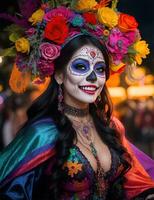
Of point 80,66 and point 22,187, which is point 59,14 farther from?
point 22,187

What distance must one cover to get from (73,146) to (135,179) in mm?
574

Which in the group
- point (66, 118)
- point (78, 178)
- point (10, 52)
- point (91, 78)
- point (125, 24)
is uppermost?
point (125, 24)

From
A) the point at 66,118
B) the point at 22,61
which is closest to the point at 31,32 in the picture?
the point at 22,61

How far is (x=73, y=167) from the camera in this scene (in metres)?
4.05

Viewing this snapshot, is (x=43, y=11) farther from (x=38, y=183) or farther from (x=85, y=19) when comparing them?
(x=38, y=183)

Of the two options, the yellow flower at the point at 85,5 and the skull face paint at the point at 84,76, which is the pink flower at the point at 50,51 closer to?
the skull face paint at the point at 84,76

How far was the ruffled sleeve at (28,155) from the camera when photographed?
4.06 metres

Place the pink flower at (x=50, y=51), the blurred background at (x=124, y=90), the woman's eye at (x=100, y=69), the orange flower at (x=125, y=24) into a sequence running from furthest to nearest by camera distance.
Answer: the blurred background at (x=124, y=90) → the orange flower at (x=125, y=24) → the woman's eye at (x=100, y=69) → the pink flower at (x=50, y=51)

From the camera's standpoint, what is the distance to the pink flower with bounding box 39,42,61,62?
4137 mm

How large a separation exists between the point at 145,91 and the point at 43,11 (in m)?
5.62

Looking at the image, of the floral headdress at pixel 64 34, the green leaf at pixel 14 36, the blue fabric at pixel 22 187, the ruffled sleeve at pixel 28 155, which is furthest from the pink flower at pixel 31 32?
the blue fabric at pixel 22 187

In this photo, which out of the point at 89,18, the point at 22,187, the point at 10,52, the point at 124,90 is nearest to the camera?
the point at 22,187

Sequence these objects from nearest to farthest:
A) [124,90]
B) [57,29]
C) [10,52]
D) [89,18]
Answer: [57,29] < [89,18] < [10,52] < [124,90]

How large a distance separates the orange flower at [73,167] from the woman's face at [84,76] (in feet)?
1.35
